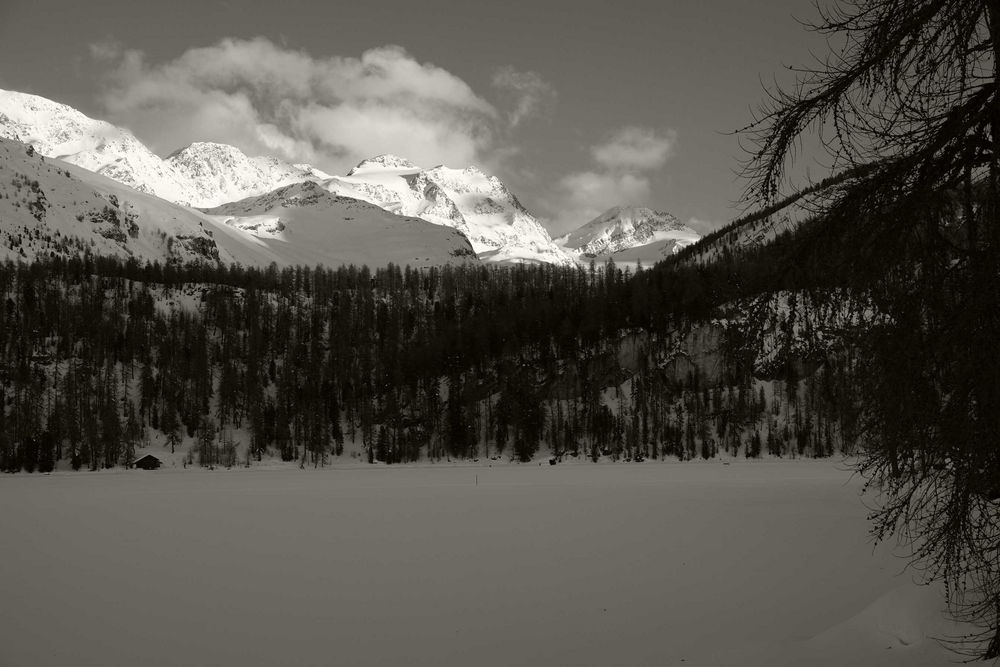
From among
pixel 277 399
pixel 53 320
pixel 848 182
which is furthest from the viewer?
pixel 53 320

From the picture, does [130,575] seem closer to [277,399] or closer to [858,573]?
[858,573]

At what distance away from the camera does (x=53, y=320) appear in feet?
375

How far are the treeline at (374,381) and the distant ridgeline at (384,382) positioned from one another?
1.09ft

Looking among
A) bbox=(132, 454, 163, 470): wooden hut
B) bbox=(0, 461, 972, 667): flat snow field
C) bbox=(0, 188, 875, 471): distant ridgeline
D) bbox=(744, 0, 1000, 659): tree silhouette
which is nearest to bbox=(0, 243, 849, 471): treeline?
bbox=(0, 188, 875, 471): distant ridgeline

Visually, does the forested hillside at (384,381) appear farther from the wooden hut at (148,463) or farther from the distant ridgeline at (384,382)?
the wooden hut at (148,463)

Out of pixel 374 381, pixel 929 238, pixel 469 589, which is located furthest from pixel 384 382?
pixel 929 238

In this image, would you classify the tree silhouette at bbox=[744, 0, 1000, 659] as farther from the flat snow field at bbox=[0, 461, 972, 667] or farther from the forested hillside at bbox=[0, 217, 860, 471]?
the forested hillside at bbox=[0, 217, 860, 471]

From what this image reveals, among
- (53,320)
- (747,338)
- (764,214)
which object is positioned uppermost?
(53,320)

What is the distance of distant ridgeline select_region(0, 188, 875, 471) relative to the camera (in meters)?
84.6

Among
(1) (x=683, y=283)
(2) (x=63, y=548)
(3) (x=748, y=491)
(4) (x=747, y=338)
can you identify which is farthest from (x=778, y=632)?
(1) (x=683, y=283)

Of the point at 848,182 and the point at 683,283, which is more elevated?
the point at 683,283

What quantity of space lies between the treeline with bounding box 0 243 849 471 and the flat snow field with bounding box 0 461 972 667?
2183 inches

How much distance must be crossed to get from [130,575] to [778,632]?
15.9 metres

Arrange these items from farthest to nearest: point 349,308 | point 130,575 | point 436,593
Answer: point 349,308 → point 130,575 → point 436,593
